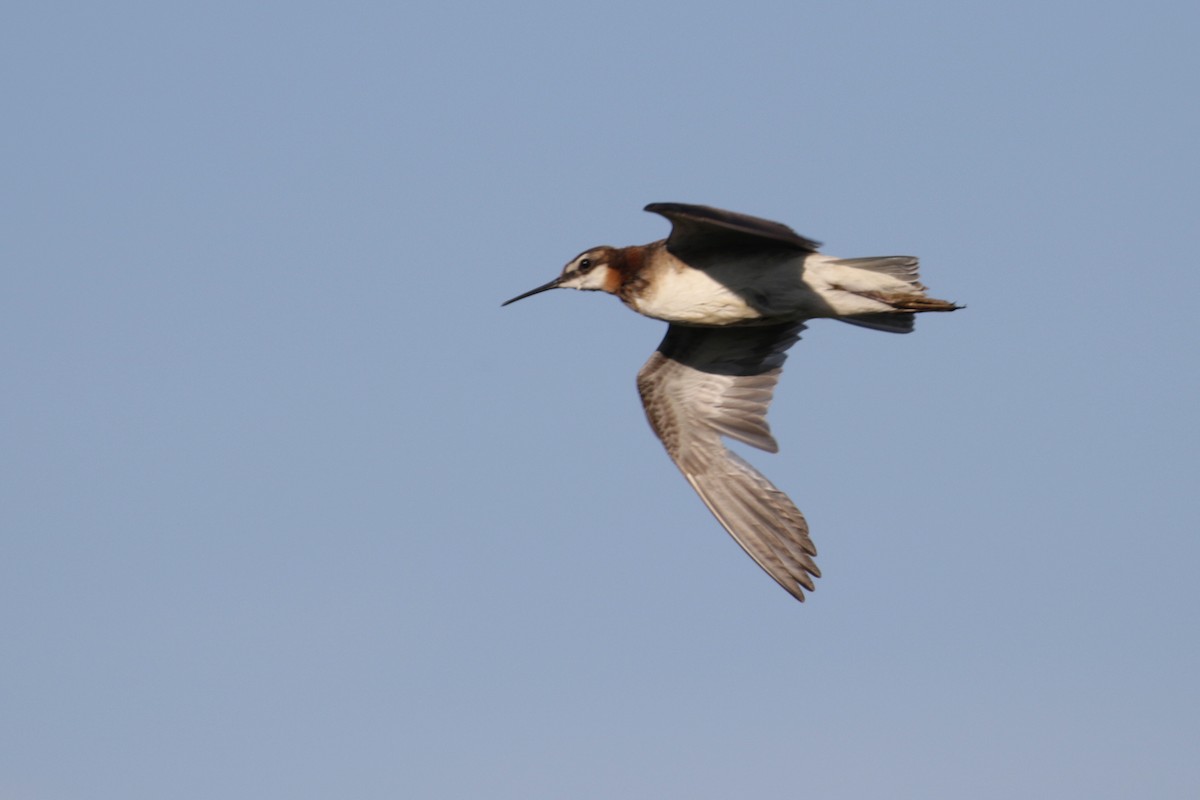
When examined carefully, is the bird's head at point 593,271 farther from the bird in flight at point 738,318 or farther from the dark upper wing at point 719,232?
the dark upper wing at point 719,232

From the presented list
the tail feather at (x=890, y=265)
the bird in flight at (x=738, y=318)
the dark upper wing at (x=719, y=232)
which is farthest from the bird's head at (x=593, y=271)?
the tail feather at (x=890, y=265)

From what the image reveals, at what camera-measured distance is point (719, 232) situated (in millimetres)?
13797

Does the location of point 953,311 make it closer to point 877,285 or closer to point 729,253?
point 877,285

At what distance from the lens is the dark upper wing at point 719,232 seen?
1189 centimetres

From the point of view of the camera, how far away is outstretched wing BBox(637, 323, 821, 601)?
15.5 meters

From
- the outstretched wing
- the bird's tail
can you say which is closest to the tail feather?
the bird's tail

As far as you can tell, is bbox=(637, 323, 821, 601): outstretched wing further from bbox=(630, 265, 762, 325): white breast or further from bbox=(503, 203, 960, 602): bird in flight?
bbox=(630, 265, 762, 325): white breast

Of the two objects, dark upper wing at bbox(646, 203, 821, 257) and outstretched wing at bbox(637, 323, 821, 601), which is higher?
dark upper wing at bbox(646, 203, 821, 257)

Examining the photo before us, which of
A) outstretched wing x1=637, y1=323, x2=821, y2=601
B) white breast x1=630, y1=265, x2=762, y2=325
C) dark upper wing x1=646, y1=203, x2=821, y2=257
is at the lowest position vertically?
outstretched wing x1=637, y1=323, x2=821, y2=601

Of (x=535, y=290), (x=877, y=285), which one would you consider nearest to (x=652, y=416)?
(x=535, y=290)

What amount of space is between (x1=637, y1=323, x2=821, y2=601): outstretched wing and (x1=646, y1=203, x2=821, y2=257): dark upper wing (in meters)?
1.87

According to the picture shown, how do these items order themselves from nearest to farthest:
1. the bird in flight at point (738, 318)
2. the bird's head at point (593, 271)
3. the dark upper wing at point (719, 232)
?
the dark upper wing at point (719, 232), the bird in flight at point (738, 318), the bird's head at point (593, 271)

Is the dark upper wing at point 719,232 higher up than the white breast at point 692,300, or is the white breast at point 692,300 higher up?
the dark upper wing at point 719,232

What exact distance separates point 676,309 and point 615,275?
30.7 inches
